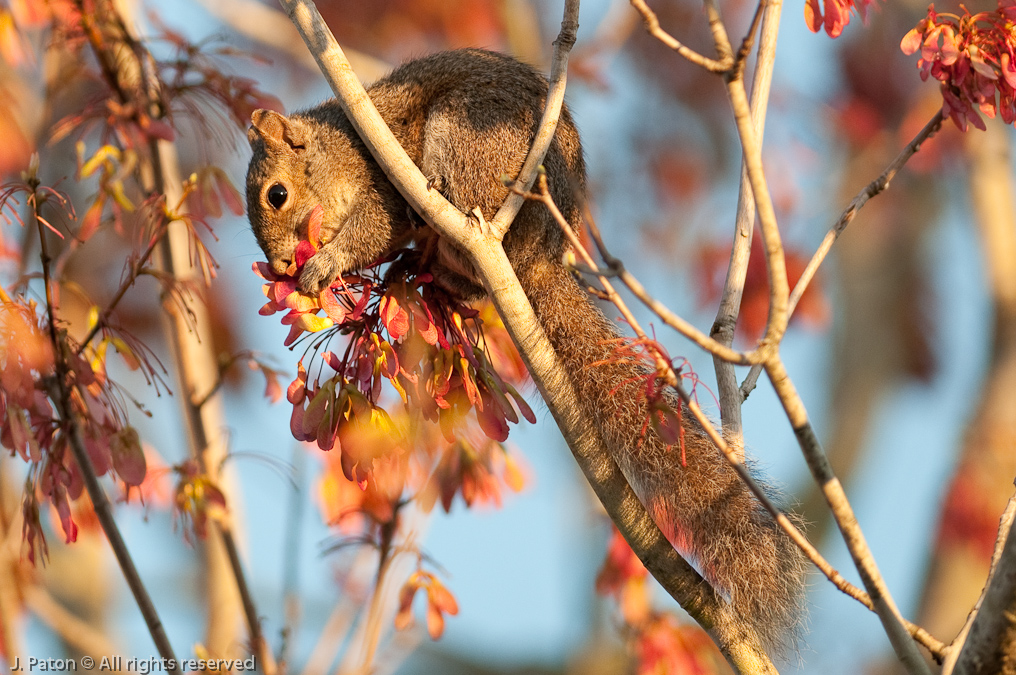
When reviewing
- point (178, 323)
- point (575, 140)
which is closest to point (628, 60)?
point (575, 140)

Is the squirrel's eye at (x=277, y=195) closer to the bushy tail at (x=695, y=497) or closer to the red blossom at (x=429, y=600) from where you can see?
the bushy tail at (x=695, y=497)

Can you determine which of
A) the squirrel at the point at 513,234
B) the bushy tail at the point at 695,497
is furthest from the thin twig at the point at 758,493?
the bushy tail at the point at 695,497

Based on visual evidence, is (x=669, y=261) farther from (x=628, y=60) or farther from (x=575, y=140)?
(x=575, y=140)

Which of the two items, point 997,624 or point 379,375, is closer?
point 997,624

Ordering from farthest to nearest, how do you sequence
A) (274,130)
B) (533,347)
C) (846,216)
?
1. (274,130)
2. (533,347)
3. (846,216)

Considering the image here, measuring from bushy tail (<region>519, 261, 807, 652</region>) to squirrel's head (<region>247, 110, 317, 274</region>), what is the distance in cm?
111

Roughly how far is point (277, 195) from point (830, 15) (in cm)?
194

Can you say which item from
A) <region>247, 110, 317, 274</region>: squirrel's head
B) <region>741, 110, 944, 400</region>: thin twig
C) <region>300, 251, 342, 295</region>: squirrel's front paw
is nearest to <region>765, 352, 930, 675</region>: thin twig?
<region>741, 110, 944, 400</region>: thin twig

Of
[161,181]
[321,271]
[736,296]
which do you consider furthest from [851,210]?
[161,181]

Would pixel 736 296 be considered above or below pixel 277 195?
below

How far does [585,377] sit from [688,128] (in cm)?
561

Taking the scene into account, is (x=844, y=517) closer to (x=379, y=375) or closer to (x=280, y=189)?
(x=379, y=375)

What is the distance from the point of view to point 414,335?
2.29 meters

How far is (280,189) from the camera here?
329cm
